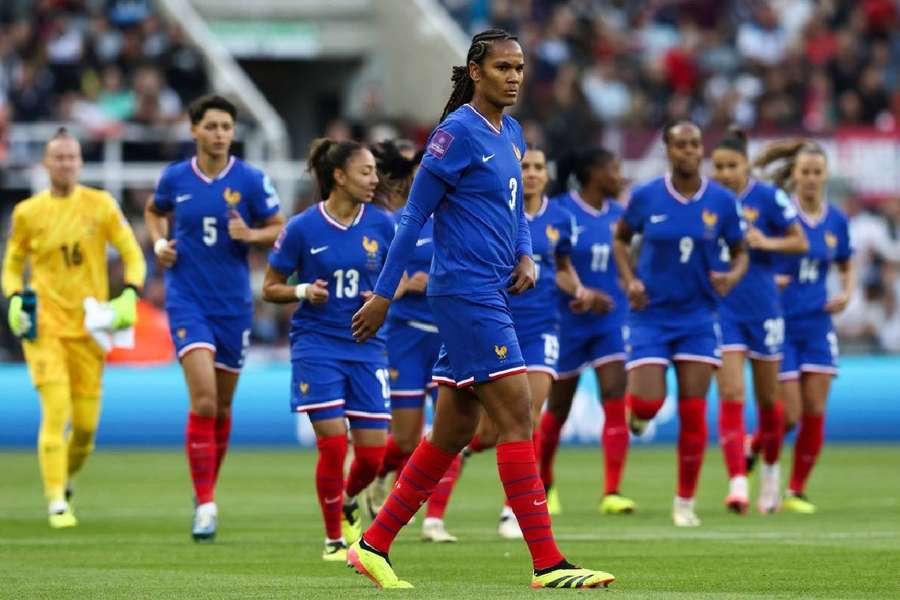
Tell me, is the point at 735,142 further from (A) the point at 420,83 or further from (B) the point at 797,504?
(A) the point at 420,83

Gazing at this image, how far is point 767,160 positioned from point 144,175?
1228 cm

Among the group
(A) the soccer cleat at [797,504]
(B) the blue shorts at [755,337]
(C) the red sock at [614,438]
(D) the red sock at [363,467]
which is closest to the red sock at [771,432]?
(A) the soccer cleat at [797,504]

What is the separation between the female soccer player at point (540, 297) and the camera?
12.7 meters

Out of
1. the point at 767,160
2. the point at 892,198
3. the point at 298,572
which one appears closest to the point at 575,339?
the point at 767,160

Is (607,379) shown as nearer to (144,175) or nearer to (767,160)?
(767,160)

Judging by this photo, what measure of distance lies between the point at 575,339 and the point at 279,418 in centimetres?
798

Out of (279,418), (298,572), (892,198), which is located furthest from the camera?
(892,198)

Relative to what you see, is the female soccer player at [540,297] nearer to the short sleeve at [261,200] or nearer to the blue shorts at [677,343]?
the blue shorts at [677,343]

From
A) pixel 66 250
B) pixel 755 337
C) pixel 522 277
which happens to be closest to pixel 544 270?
pixel 755 337

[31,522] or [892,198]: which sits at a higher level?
[892,198]

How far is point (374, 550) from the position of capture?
30.4ft

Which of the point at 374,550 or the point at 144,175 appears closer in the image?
the point at 374,550

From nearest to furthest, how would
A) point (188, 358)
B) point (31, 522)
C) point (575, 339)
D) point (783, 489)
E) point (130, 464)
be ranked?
1. point (188, 358)
2. point (31, 522)
3. point (575, 339)
4. point (783, 489)
5. point (130, 464)

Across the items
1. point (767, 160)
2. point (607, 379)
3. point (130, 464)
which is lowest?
point (130, 464)
